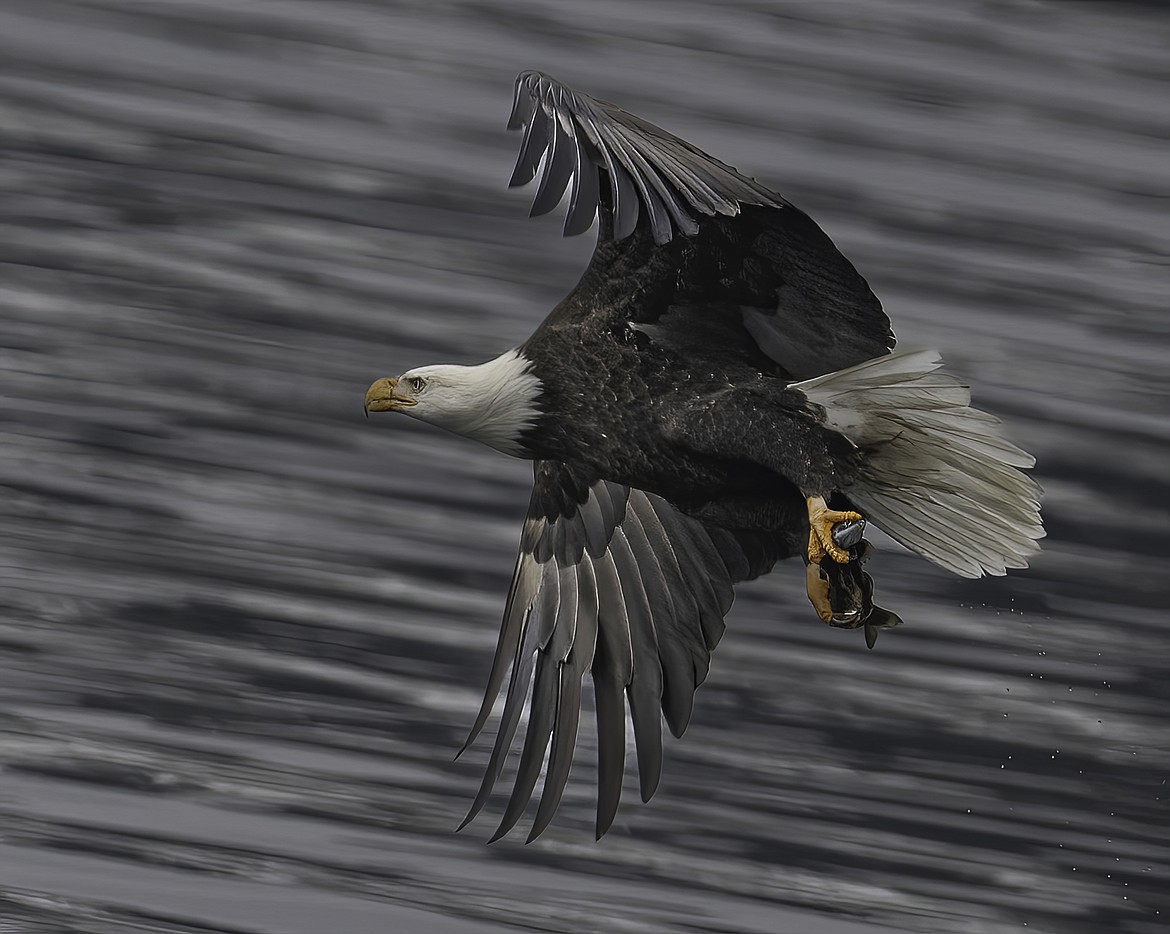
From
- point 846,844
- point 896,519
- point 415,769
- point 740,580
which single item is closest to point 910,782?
point 846,844

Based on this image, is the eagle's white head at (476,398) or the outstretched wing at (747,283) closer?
the outstretched wing at (747,283)

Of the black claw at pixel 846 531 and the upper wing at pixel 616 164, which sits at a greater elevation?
the upper wing at pixel 616 164

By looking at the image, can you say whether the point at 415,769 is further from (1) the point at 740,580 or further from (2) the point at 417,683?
(1) the point at 740,580

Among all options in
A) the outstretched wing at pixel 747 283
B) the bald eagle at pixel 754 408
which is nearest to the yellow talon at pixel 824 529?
the bald eagle at pixel 754 408

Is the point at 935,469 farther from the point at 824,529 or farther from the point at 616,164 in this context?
the point at 616,164

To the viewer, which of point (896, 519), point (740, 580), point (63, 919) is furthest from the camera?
point (63, 919)

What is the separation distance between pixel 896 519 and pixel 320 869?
2.30 m

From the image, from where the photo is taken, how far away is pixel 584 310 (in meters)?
4.30

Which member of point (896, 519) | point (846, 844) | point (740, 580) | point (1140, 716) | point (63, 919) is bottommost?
point (63, 919)

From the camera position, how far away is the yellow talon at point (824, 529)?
165 inches

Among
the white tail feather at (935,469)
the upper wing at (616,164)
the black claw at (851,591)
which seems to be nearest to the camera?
the upper wing at (616,164)

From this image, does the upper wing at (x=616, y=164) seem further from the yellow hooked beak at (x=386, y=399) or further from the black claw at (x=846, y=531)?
the yellow hooked beak at (x=386, y=399)

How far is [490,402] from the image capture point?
441 centimetres

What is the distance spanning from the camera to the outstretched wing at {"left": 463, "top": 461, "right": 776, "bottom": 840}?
15.2 ft
